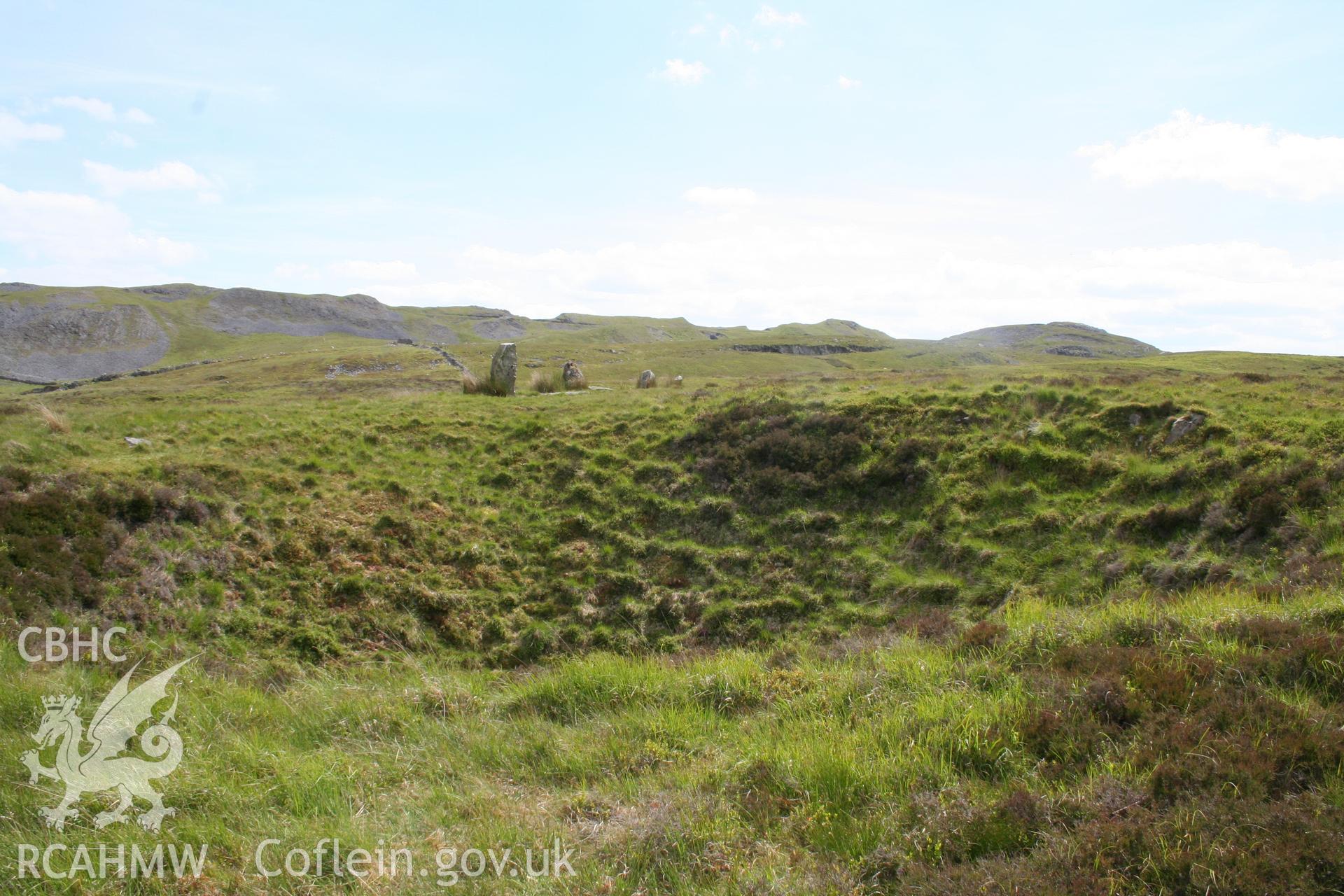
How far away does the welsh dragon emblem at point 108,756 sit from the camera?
4891mm

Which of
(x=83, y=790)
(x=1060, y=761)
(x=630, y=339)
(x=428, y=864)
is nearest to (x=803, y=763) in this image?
(x=1060, y=761)

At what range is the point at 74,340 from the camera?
9725 cm

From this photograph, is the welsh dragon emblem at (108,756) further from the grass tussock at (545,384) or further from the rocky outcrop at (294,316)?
the rocky outcrop at (294,316)

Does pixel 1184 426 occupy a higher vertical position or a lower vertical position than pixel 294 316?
lower

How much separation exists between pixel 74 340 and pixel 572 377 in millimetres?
103584

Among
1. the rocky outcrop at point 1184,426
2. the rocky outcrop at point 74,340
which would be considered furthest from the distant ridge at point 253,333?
the rocky outcrop at point 1184,426

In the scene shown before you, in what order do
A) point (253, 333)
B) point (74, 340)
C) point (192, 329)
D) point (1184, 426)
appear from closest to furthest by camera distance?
point (1184, 426) < point (74, 340) < point (192, 329) < point (253, 333)

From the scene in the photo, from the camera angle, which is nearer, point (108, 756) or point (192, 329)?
point (108, 756)

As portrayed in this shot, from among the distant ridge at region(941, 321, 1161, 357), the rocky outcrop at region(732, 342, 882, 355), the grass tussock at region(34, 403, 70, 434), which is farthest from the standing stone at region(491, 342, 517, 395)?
the distant ridge at region(941, 321, 1161, 357)

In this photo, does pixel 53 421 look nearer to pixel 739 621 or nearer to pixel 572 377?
pixel 739 621

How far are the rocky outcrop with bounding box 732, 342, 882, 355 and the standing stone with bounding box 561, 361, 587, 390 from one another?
73.7 metres

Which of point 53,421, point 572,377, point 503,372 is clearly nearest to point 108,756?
point 53,421

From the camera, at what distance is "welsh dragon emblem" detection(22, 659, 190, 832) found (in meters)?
4.89

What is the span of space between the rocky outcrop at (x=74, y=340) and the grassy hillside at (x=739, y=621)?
3668 inches
